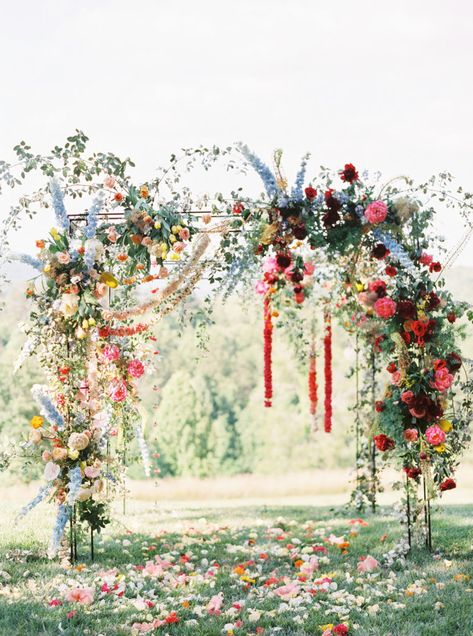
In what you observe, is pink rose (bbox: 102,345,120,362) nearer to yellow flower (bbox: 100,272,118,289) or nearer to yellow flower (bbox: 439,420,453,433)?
yellow flower (bbox: 100,272,118,289)

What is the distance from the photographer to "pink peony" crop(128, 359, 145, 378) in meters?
7.38

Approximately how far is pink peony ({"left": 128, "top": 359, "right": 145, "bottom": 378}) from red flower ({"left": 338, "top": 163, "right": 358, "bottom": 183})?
9.05 ft

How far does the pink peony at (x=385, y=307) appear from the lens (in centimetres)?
606

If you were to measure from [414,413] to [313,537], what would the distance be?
270cm

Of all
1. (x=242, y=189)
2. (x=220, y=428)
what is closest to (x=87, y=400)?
(x=242, y=189)

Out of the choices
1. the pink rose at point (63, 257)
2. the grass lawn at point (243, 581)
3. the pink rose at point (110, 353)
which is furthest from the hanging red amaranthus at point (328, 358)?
the pink rose at point (63, 257)

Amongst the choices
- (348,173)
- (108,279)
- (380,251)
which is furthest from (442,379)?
(108,279)

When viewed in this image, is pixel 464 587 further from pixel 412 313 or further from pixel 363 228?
pixel 363 228

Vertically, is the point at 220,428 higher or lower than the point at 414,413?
lower

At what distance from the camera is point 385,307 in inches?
239

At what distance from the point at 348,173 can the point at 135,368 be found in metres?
2.86

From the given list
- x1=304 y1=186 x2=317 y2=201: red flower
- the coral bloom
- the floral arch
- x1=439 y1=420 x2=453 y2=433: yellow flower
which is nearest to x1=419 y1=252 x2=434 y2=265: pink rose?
the floral arch

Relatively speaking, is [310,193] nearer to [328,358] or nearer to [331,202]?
[331,202]

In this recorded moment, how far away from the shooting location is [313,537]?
8.15 metres
